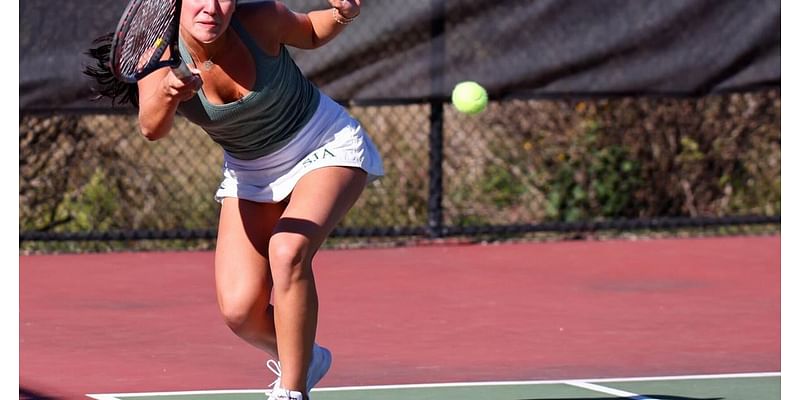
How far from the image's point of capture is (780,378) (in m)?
5.55

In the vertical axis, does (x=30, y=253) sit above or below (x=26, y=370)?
above

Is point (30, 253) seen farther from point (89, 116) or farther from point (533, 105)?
point (533, 105)

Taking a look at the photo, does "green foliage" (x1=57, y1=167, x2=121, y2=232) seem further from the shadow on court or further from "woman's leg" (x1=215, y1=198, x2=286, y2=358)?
"woman's leg" (x1=215, y1=198, x2=286, y2=358)

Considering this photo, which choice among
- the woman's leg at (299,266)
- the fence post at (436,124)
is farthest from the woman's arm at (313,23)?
the fence post at (436,124)

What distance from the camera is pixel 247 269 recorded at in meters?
4.66

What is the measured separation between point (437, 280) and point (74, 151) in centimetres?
243

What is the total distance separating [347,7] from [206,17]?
1.75ft

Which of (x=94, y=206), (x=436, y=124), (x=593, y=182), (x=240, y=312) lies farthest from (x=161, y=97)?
(x=593, y=182)

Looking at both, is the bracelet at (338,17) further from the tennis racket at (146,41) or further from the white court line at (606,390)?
the white court line at (606,390)

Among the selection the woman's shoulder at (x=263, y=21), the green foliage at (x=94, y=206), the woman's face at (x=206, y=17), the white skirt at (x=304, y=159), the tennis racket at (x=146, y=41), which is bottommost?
the white skirt at (x=304, y=159)

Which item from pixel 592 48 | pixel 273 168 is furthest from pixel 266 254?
pixel 592 48

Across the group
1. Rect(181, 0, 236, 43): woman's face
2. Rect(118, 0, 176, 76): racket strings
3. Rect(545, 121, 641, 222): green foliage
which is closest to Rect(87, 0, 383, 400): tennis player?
Rect(181, 0, 236, 43): woman's face

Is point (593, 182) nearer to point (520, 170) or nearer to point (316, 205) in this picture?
point (520, 170)

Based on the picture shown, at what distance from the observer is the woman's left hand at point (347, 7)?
4.62 meters
